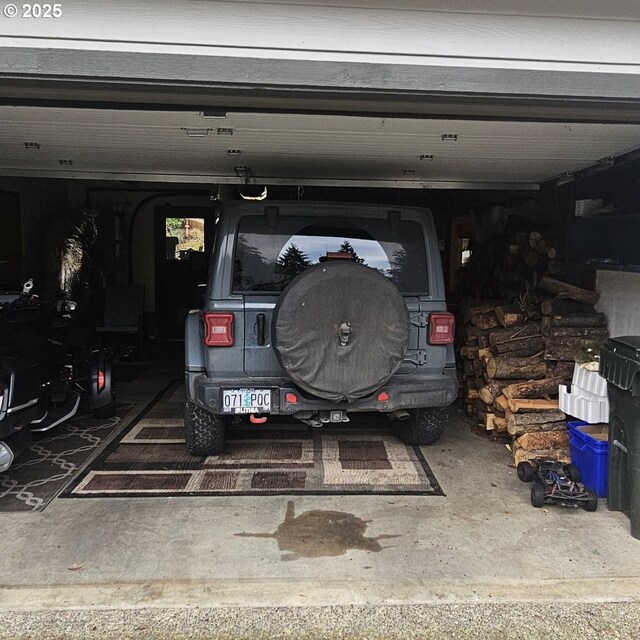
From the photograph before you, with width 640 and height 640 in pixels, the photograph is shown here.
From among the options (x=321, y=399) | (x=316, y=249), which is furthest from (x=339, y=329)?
(x=316, y=249)

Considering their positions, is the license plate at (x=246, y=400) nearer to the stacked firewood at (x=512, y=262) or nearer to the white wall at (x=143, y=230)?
the stacked firewood at (x=512, y=262)

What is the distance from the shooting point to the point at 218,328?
3.95m

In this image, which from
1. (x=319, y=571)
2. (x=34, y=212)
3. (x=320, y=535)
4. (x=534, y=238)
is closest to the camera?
(x=319, y=571)

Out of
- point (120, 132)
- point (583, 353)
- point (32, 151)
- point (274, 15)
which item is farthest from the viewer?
point (32, 151)

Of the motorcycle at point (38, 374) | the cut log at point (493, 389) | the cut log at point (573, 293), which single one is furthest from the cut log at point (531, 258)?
the motorcycle at point (38, 374)

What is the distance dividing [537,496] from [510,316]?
2.01 meters

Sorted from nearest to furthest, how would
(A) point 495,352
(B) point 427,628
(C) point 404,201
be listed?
(B) point 427,628, (A) point 495,352, (C) point 404,201

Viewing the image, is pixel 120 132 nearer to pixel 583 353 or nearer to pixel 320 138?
pixel 320 138

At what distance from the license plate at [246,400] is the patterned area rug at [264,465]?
60 cm

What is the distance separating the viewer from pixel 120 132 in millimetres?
4020

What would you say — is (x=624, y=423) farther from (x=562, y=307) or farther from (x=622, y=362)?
(x=562, y=307)

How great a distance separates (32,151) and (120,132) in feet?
4.24

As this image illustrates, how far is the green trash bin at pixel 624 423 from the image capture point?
11.0 feet

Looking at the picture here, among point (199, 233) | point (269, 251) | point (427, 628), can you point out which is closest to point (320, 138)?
point (269, 251)
